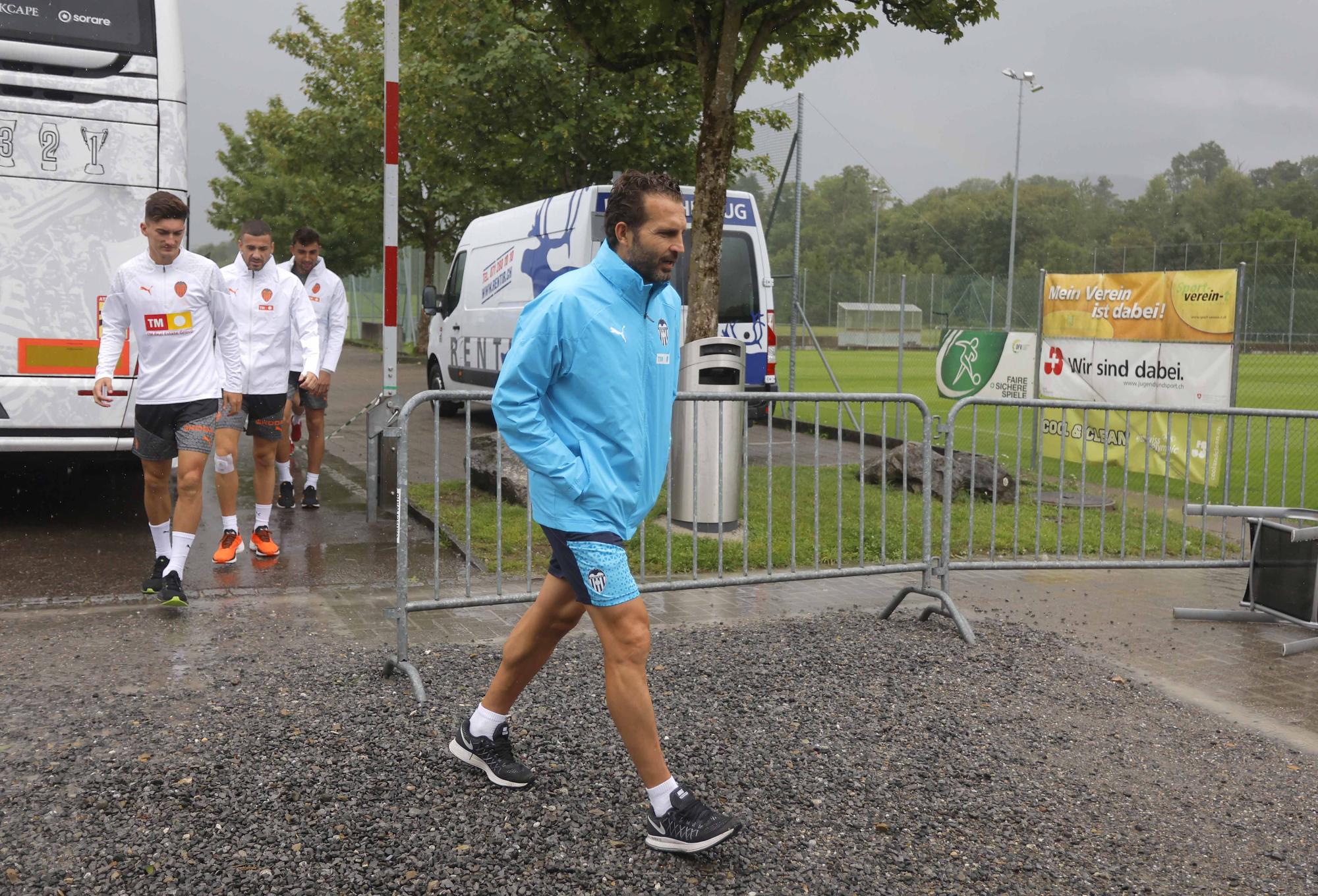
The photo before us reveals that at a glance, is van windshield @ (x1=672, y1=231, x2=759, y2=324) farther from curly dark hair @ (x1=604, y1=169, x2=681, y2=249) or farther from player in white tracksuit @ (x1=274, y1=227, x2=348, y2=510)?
curly dark hair @ (x1=604, y1=169, x2=681, y2=249)

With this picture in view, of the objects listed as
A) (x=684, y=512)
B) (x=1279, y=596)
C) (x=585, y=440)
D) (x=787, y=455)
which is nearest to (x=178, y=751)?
(x=585, y=440)

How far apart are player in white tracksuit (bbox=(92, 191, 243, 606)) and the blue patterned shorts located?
342 cm

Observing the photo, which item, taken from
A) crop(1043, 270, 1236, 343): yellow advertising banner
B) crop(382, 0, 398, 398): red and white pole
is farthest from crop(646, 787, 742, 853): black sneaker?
crop(1043, 270, 1236, 343): yellow advertising banner

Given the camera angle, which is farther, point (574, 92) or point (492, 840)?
point (574, 92)

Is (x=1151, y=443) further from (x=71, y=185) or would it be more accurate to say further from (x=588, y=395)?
(x=71, y=185)

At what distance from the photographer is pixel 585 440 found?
11.5ft

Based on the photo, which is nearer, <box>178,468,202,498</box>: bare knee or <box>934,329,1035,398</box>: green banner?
<box>178,468,202,498</box>: bare knee

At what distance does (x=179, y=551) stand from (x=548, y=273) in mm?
7733

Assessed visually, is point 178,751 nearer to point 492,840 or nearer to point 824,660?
point 492,840

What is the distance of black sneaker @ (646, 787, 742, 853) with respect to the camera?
11.2 ft

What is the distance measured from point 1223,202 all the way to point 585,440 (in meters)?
85.3

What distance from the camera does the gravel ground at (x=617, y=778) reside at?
11.0ft

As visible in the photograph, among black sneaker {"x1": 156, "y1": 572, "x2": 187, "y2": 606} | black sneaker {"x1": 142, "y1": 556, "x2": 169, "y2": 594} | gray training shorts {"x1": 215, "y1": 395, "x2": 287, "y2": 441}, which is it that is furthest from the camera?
gray training shorts {"x1": 215, "y1": 395, "x2": 287, "y2": 441}

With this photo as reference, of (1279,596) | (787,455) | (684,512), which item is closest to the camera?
(1279,596)
